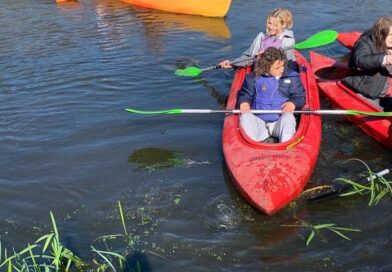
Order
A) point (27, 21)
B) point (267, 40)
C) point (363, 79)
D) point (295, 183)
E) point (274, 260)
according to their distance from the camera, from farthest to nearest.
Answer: point (27, 21) → point (267, 40) → point (363, 79) → point (295, 183) → point (274, 260)

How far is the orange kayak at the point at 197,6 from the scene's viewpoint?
975 centimetres

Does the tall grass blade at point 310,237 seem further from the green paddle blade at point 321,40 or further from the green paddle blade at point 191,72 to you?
the green paddle blade at point 191,72

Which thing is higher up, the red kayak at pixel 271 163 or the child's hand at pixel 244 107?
the child's hand at pixel 244 107

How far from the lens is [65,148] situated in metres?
5.04

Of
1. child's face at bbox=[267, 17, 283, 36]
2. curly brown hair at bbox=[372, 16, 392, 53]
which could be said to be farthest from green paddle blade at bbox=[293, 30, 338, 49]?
curly brown hair at bbox=[372, 16, 392, 53]

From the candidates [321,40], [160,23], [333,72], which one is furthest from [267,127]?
[160,23]

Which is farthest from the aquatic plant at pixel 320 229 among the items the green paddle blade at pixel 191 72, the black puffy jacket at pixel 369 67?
the green paddle blade at pixel 191 72

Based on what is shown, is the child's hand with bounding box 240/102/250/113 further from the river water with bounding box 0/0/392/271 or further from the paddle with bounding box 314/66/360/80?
the paddle with bounding box 314/66/360/80

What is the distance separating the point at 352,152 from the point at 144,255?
2.36m

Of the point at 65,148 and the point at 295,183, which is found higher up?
the point at 295,183

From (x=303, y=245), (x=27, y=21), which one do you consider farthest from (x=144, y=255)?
(x=27, y=21)

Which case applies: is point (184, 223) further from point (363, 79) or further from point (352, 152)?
point (363, 79)

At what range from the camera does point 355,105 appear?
4.96 meters

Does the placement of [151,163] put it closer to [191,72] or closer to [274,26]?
[191,72]
